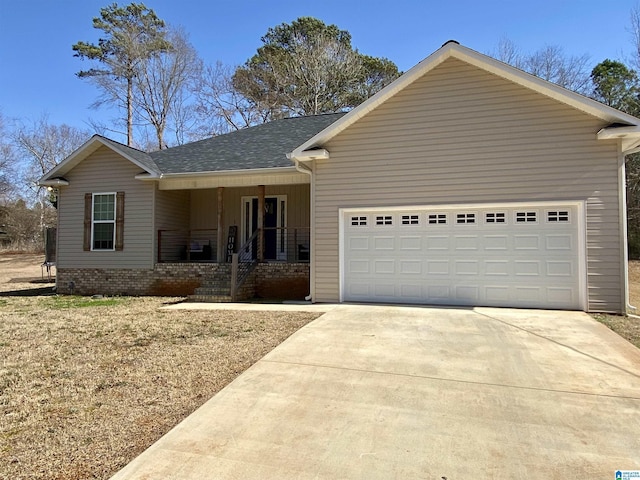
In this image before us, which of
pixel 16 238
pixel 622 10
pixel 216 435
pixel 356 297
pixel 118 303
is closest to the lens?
pixel 216 435

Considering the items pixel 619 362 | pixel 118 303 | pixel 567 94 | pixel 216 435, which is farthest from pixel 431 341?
pixel 118 303

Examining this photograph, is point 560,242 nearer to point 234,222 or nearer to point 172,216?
point 234,222

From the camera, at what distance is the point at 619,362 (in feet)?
15.5

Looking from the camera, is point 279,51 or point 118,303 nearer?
point 118,303

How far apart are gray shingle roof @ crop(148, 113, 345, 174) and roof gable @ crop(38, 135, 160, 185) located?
16.1 inches

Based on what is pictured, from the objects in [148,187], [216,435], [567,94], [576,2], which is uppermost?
[576,2]

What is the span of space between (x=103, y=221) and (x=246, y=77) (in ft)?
56.0

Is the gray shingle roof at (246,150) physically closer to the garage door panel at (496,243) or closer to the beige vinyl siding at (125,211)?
the beige vinyl siding at (125,211)

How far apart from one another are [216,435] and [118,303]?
8.15 metres

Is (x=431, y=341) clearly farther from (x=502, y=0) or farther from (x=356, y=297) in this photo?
(x=502, y=0)

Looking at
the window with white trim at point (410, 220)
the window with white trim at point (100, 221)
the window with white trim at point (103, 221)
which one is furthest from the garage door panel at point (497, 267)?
the window with white trim at point (103, 221)

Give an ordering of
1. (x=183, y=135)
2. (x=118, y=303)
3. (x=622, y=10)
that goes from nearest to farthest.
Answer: (x=118, y=303), (x=622, y=10), (x=183, y=135)

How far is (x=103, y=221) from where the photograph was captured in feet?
40.2

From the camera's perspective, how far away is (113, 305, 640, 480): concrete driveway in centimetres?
270
